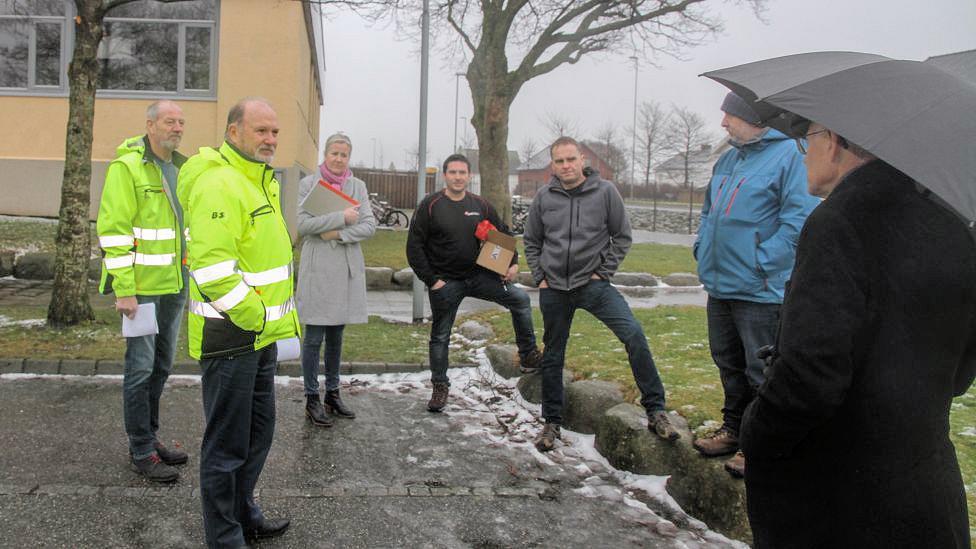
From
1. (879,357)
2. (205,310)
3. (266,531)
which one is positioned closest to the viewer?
(879,357)

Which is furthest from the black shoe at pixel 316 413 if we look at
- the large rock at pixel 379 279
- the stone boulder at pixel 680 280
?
the stone boulder at pixel 680 280

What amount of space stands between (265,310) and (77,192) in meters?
5.47

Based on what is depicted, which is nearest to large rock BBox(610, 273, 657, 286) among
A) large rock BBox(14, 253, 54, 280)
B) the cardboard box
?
the cardboard box

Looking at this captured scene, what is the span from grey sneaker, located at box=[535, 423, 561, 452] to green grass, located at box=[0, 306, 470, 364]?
2467 millimetres

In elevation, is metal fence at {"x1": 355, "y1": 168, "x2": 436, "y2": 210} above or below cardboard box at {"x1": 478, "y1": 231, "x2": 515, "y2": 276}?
above

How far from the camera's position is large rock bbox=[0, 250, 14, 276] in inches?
477

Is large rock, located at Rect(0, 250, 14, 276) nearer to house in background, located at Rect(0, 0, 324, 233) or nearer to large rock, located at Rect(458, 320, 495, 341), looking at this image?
house in background, located at Rect(0, 0, 324, 233)

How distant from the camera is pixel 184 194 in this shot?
12.3ft

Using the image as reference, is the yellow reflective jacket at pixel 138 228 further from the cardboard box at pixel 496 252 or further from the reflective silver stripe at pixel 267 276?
the cardboard box at pixel 496 252

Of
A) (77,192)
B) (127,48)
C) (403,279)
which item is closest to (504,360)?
(77,192)

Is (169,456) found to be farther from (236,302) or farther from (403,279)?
(403,279)

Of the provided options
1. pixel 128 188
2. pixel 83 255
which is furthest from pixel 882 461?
pixel 83 255

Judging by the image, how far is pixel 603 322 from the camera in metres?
5.34

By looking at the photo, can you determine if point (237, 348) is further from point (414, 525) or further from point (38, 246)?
point (38, 246)
